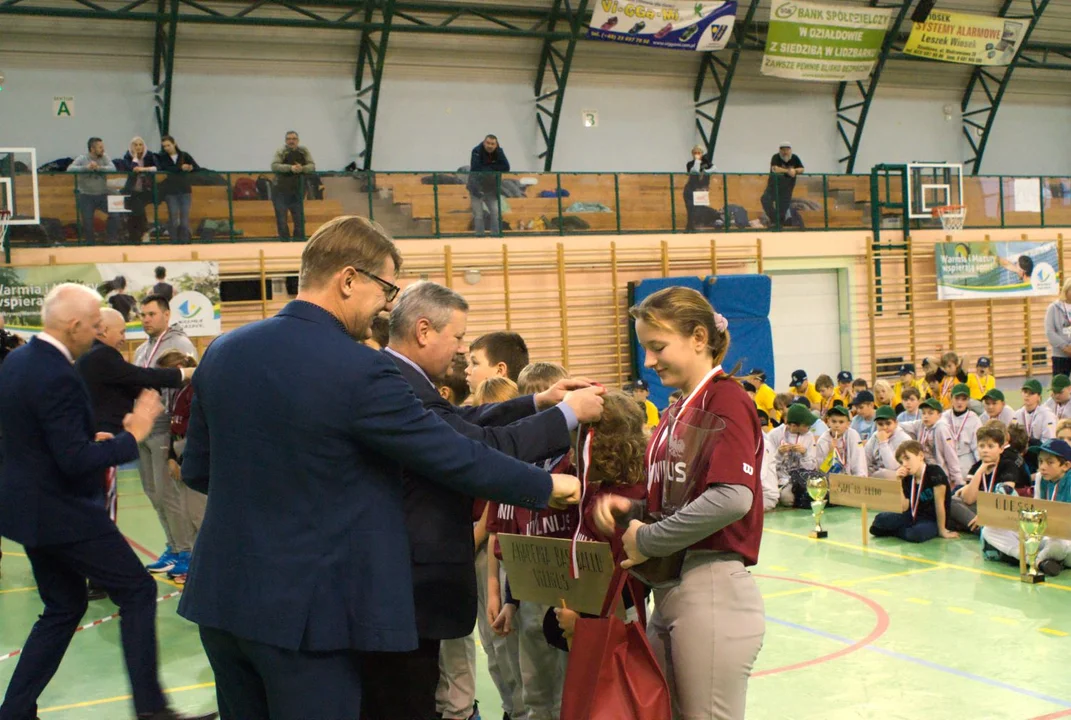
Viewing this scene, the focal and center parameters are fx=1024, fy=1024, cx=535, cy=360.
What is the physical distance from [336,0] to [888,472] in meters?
13.6

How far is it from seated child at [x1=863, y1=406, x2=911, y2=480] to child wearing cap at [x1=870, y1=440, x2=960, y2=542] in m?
0.71

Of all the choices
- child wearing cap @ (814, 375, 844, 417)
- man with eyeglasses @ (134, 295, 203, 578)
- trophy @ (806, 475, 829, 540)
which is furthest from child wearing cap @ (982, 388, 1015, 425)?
man with eyeglasses @ (134, 295, 203, 578)

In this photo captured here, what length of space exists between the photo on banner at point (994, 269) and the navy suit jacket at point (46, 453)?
19707mm

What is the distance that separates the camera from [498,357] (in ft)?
13.8

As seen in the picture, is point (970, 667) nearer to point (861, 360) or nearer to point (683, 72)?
point (861, 360)

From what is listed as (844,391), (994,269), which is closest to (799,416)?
(844,391)

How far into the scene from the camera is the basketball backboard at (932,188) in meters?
20.4

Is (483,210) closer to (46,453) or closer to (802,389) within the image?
(802,389)

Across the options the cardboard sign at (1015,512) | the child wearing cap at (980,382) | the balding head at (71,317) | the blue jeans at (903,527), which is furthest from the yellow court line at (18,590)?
the child wearing cap at (980,382)

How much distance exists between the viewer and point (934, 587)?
7156 millimetres

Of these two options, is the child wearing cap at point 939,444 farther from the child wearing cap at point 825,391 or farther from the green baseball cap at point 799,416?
the child wearing cap at point 825,391

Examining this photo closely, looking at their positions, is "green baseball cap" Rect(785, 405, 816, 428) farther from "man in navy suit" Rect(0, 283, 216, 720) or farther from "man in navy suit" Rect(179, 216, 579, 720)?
"man in navy suit" Rect(179, 216, 579, 720)

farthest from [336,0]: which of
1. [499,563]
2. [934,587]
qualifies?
[499,563]

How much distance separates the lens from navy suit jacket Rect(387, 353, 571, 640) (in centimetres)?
270
